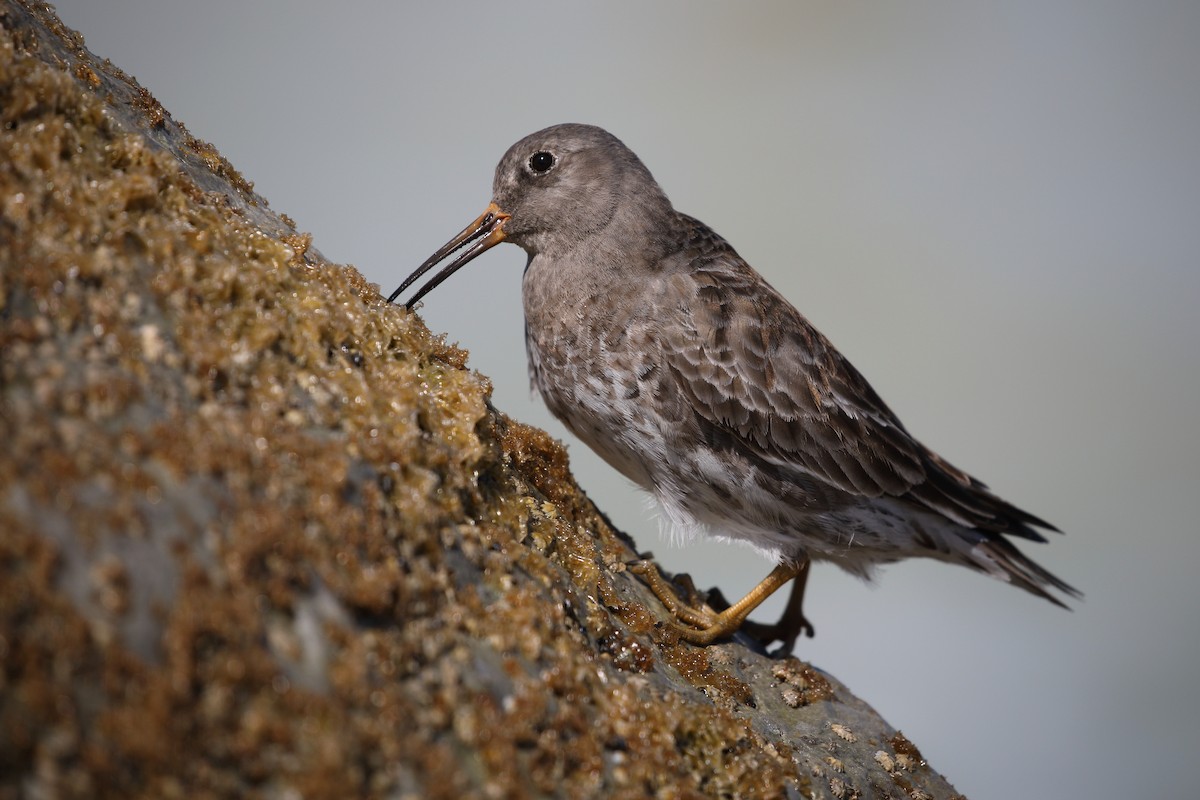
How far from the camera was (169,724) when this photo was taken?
6.34 ft

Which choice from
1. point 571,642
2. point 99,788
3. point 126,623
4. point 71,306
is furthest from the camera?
point 571,642

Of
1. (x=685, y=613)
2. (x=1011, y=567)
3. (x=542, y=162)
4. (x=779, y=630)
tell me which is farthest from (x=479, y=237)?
(x=1011, y=567)

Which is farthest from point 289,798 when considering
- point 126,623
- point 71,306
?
point 71,306

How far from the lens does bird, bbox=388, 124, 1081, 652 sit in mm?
4652

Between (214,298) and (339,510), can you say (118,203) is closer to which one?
(214,298)

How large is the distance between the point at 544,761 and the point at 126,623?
1.18 meters

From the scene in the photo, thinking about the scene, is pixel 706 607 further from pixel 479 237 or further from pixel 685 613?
pixel 479 237

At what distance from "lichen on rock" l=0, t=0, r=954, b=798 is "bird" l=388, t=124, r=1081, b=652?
1.07 m

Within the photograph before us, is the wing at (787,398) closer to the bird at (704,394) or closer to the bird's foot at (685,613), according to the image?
the bird at (704,394)

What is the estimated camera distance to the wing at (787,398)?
4664mm

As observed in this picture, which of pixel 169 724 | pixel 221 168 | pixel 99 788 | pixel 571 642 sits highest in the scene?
pixel 221 168

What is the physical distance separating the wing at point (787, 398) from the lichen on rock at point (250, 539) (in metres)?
1.29

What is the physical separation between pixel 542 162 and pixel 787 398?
6.52 ft

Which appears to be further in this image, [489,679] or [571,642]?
[571,642]
